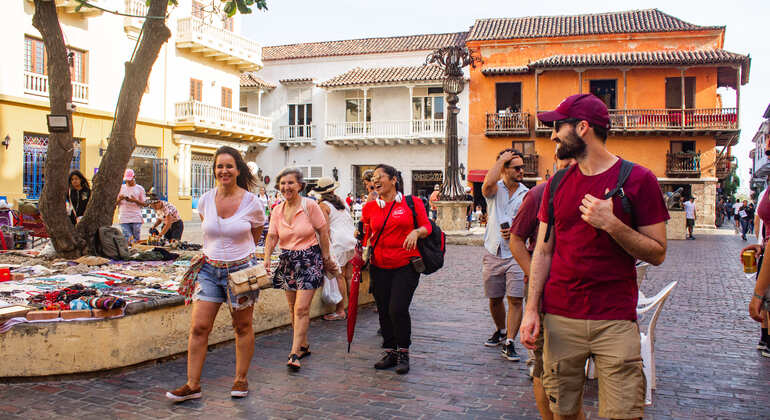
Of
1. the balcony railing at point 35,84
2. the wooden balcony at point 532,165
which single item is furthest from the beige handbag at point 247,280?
the wooden balcony at point 532,165

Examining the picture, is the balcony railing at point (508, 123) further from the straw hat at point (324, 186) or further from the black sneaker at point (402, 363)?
the black sneaker at point (402, 363)

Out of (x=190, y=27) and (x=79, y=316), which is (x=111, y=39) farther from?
(x=79, y=316)

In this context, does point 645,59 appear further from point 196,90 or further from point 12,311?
point 12,311

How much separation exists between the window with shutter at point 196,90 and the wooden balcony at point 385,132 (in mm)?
9220

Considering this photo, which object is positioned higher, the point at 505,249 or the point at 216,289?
the point at 505,249

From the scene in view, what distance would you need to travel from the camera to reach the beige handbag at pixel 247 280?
4.22m

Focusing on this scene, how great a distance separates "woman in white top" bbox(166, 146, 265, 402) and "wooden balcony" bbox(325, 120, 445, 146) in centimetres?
2878

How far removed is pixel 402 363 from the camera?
16.6 ft

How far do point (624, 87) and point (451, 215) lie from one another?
15.6 metres

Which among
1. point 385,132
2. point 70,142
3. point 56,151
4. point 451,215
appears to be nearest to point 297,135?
point 385,132

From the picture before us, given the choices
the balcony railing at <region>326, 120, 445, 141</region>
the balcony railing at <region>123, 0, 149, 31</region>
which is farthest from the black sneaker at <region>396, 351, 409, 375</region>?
the balcony railing at <region>326, 120, 445, 141</region>

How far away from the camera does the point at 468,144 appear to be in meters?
33.7

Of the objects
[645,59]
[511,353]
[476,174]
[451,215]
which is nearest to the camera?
[511,353]

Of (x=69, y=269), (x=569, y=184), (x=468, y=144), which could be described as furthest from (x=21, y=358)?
(x=468, y=144)
